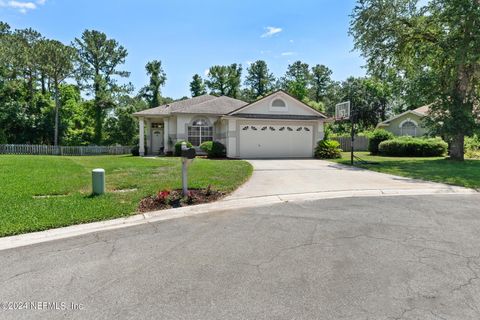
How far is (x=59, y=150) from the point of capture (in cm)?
2917

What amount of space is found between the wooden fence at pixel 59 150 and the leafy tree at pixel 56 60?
2972mm

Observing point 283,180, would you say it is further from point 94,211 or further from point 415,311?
point 415,311

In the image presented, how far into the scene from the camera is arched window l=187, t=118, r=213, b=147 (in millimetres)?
24078

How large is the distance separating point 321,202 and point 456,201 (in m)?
3.45

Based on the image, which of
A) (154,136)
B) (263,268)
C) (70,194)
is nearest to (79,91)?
(154,136)

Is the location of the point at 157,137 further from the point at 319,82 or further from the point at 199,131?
the point at 319,82

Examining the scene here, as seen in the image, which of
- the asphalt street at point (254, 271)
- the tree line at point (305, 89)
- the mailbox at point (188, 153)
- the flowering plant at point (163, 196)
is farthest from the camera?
the tree line at point (305, 89)

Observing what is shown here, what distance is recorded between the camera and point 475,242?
4926mm

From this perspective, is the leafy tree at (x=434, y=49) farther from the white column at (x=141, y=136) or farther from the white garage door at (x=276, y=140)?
the white column at (x=141, y=136)

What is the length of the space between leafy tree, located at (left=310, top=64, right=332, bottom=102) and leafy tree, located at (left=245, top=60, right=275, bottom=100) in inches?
372

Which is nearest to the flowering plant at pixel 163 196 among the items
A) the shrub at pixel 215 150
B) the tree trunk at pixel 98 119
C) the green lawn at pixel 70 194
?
the green lawn at pixel 70 194

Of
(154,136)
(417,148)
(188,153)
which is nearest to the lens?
(188,153)

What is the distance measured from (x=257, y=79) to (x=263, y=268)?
190 feet

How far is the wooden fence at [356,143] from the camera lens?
108 ft
